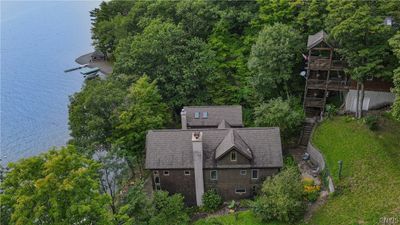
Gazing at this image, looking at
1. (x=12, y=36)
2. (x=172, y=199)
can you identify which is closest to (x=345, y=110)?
(x=172, y=199)

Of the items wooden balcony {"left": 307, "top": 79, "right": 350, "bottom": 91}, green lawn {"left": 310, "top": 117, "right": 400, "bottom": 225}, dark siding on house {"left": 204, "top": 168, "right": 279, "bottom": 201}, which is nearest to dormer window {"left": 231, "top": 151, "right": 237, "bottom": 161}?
dark siding on house {"left": 204, "top": 168, "right": 279, "bottom": 201}

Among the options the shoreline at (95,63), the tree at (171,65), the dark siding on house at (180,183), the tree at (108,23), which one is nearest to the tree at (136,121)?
the dark siding on house at (180,183)

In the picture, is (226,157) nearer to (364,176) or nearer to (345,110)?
(364,176)

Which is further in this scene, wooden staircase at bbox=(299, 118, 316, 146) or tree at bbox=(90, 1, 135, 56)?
tree at bbox=(90, 1, 135, 56)

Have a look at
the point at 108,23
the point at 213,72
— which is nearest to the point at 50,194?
the point at 213,72

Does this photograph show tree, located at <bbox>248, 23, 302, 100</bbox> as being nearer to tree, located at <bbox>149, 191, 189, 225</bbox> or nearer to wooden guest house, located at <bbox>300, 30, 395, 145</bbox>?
wooden guest house, located at <bbox>300, 30, 395, 145</bbox>

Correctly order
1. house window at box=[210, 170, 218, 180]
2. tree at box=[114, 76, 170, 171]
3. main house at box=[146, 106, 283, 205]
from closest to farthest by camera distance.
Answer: main house at box=[146, 106, 283, 205] < house window at box=[210, 170, 218, 180] < tree at box=[114, 76, 170, 171]

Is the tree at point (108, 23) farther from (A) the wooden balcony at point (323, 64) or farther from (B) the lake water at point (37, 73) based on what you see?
(A) the wooden balcony at point (323, 64)
